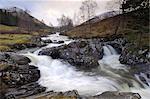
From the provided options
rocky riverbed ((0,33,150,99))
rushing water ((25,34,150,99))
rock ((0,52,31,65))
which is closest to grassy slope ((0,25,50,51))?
rock ((0,52,31,65))

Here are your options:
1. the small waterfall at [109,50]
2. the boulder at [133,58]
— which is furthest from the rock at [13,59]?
the small waterfall at [109,50]

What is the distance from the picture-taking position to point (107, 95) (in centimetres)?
1941

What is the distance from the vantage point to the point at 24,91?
21812 mm

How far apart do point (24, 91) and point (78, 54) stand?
11.4 meters

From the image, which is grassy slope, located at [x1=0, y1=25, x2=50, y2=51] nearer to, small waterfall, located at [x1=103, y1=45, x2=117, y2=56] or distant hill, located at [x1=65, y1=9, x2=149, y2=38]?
small waterfall, located at [x1=103, y1=45, x2=117, y2=56]

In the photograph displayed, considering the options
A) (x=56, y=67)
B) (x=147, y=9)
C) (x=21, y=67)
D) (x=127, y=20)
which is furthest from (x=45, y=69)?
(x=127, y=20)

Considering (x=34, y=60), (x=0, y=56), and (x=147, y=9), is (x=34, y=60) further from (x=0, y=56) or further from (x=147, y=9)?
(x=147, y=9)

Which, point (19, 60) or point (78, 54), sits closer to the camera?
point (19, 60)

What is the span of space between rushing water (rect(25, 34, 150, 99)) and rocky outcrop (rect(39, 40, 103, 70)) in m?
0.84

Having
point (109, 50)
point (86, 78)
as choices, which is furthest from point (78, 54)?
point (109, 50)

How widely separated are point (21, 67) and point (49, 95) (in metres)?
7.22

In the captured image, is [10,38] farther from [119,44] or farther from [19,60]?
[19,60]

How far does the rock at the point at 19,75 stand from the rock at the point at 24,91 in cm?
83

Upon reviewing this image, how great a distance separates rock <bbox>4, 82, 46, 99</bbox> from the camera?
2061 centimetres
